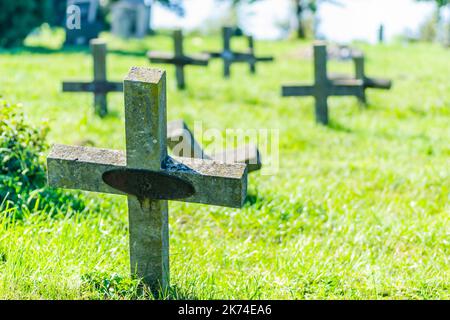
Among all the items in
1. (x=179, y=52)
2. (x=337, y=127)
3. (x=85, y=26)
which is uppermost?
(x=85, y=26)

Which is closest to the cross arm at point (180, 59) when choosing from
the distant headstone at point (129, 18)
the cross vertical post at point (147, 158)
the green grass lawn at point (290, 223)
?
the green grass lawn at point (290, 223)

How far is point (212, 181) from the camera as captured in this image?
10.8 feet

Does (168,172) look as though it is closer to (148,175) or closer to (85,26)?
(148,175)

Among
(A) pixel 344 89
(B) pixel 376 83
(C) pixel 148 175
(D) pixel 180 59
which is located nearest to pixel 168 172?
(C) pixel 148 175

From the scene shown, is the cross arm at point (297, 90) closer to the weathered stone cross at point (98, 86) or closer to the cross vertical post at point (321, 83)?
the cross vertical post at point (321, 83)

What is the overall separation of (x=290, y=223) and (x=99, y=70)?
17.1 ft

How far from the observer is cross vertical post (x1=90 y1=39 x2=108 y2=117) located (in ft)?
31.1

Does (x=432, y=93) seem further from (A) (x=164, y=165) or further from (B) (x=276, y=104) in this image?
(A) (x=164, y=165)

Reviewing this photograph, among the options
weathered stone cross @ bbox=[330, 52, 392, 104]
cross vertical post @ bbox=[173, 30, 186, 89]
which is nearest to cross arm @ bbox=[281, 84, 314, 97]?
weathered stone cross @ bbox=[330, 52, 392, 104]

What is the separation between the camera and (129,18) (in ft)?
92.1

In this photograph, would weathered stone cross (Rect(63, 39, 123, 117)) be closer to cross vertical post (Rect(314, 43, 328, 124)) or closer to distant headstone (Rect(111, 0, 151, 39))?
cross vertical post (Rect(314, 43, 328, 124))

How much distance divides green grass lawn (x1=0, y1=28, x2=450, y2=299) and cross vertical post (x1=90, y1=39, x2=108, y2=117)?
303mm

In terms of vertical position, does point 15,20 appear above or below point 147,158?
→ above
